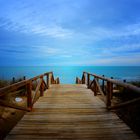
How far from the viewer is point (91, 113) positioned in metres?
5.55

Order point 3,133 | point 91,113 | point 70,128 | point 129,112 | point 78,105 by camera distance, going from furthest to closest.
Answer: point 129,112 → point 78,105 → point 3,133 → point 91,113 → point 70,128

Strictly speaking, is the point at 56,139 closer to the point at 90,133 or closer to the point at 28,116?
the point at 90,133

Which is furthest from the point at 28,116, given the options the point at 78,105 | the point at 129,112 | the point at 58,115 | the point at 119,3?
the point at 119,3

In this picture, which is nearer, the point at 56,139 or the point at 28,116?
the point at 56,139

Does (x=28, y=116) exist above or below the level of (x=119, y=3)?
below

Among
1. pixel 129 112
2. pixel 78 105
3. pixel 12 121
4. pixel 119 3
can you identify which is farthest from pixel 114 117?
pixel 119 3

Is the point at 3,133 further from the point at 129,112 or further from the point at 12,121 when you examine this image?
the point at 129,112

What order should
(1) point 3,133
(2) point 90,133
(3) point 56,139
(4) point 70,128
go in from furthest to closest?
(1) point 3,133, (4) point 70,128, (2) point 90,133, (3) point 56,139

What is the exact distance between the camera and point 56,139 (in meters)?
3.75

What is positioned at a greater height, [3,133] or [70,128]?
[70,128]

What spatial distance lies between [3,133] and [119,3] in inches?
529

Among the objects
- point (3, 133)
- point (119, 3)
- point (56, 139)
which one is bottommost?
point (3, 133)

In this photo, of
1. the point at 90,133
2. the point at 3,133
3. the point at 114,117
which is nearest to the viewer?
the point at 90,133

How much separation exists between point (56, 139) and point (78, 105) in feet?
9.45
